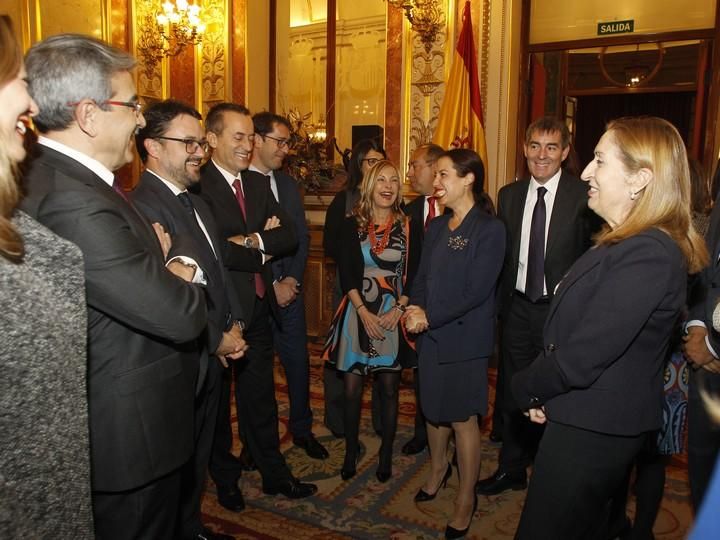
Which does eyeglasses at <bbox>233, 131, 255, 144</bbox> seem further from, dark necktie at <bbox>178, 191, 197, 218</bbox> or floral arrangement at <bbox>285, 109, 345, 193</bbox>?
floral arrangement at <bbox>285, 109, 345, 193</bbox>

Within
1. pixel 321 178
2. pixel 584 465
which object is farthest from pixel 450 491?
pixel 321 178

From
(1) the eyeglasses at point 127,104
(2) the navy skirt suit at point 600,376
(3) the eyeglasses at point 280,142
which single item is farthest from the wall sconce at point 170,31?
(2) the navy skirt suit at point 600,376

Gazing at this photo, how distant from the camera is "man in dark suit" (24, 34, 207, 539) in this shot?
53.9 inches

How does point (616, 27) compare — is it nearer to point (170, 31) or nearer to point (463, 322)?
point (463, 322)

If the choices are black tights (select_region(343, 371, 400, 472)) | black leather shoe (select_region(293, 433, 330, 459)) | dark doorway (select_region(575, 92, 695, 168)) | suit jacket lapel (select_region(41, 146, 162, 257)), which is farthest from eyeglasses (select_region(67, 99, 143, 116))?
dark doorway (select_region(575, 92, 695, 168))

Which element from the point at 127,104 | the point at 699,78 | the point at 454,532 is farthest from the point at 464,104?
the point at 127,104

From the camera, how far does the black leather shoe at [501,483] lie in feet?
9.85

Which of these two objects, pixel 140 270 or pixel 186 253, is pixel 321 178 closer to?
pixel 186 253

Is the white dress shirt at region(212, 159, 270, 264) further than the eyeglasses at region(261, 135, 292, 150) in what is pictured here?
No

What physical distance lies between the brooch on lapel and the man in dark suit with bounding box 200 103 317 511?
798 mm

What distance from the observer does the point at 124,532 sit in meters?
1.56

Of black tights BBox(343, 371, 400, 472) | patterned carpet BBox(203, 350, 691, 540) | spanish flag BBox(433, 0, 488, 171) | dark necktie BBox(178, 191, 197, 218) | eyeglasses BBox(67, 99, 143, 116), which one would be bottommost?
patterned carpet BBox(203, 350, 691, 540)

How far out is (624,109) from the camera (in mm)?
9570

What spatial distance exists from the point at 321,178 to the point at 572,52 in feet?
10.1
